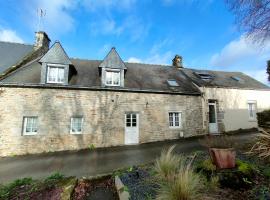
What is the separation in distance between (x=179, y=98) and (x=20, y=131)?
1064 cm

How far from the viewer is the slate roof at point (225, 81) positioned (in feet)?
49.7

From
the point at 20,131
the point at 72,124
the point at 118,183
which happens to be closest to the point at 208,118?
the point at 72,124

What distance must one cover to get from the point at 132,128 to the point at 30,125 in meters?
6.33

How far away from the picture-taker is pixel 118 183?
187 inches

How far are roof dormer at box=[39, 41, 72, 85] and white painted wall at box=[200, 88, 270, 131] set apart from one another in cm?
1028

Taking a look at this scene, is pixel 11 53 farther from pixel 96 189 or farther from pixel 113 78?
pixel 96 189

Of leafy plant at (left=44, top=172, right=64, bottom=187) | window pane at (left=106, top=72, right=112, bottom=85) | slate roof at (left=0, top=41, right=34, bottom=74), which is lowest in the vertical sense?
leafy plant at (left=44, top=172, right=64, bottom=187)

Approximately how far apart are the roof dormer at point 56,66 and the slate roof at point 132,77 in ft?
1.98

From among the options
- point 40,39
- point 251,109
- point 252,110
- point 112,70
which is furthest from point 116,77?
point 252,110

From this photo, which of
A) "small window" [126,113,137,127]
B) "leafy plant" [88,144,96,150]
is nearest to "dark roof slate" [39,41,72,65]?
"small window" [126,113,137,127]

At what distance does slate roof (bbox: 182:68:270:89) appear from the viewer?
15.2 m

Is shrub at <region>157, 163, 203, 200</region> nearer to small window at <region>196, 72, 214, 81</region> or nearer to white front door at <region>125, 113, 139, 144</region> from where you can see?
white front door at <region>125, 113, 139, 144</region>

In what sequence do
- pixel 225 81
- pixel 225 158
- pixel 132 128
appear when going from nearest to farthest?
pixel 225 158 < pixel 132 128 < pixel 225 81

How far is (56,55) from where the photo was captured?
12.0 meters
